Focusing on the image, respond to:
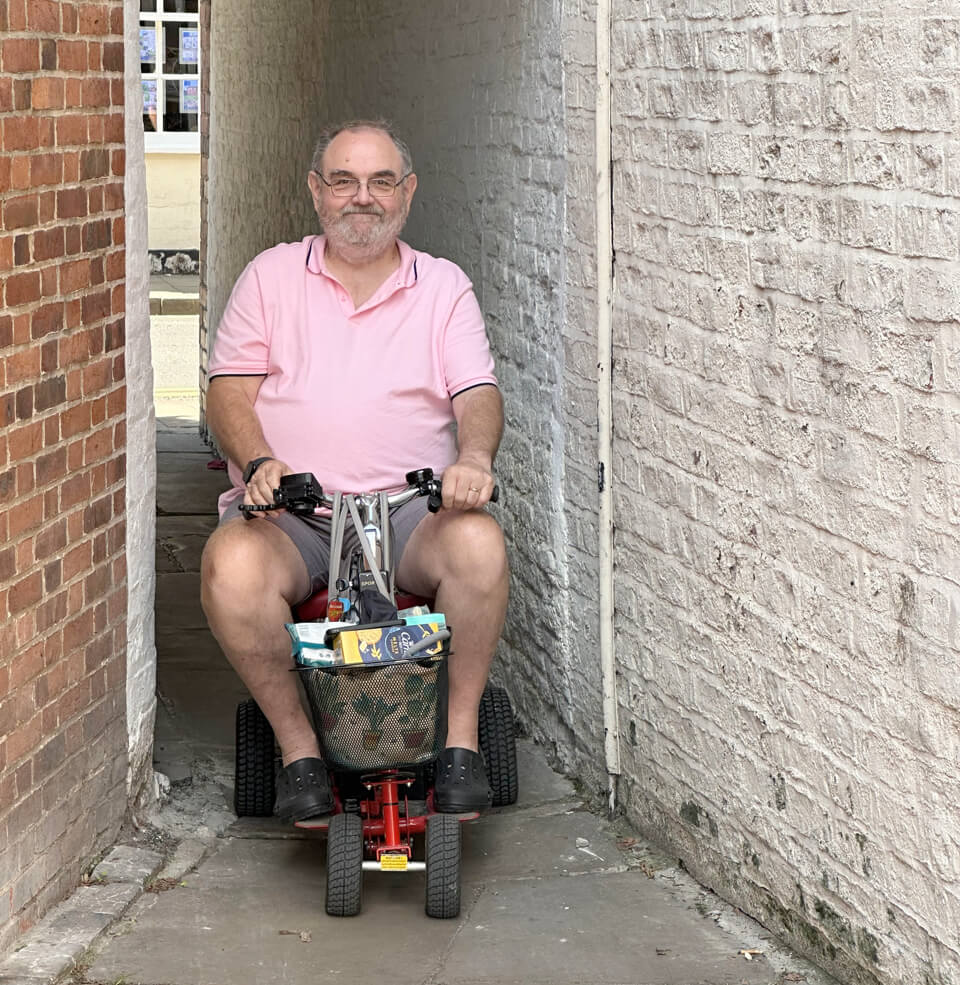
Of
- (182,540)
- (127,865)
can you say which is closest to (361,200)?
(127,865)

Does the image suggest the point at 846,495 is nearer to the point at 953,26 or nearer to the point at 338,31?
the point at 953,26

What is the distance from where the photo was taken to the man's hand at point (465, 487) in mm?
3918

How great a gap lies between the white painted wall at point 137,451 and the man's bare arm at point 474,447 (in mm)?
805

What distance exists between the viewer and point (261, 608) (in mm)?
4020

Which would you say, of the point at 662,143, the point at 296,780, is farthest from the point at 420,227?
the point at 296,780

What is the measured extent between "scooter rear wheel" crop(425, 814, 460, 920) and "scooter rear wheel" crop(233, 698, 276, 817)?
2.45 ft

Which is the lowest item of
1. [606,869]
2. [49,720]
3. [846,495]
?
[606,869]

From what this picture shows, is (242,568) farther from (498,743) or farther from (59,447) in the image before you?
(498,743)

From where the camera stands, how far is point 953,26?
9.12ft

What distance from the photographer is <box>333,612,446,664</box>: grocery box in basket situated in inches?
143

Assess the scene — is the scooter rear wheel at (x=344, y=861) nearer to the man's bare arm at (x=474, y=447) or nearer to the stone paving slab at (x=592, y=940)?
the stone paving slab at (x=592, y=940)

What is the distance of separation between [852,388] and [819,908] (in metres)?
1.11

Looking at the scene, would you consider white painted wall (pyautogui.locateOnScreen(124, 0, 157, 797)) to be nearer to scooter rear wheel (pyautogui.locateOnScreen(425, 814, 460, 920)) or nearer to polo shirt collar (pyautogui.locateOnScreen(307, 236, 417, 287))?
polo shirt collar (pyautogui.locateOnScreen(307, 236, 417, 287))

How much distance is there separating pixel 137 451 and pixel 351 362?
588 millimetres
